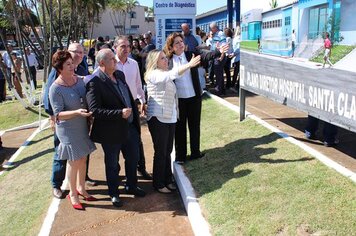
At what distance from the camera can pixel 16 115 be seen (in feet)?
39.2

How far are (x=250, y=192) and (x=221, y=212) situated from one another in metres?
0.41

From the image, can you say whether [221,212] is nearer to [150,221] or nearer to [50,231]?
[150,221]

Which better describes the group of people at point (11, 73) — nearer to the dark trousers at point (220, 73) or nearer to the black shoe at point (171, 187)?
the dark trousers at point (220, 73)

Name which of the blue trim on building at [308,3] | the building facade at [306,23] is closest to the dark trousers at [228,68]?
the building facade at [306,23]

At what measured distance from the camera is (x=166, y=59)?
15.2ft

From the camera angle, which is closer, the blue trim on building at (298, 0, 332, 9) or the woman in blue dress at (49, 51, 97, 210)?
the woman in blue dress at (49, 51, 97, 210)

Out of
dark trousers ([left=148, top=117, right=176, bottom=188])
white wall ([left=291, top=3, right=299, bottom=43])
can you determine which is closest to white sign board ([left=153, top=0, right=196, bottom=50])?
dark trousers ([left=148, top=117, right=176, bottom=188])

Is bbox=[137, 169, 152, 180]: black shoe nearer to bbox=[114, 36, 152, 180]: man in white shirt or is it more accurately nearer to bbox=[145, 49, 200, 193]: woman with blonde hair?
bbox=[114, 36, 152, 180]: man in white shirt

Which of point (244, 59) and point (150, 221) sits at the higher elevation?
point (244, 59)

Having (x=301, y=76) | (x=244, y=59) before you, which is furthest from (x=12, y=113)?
(x=301, y=76)

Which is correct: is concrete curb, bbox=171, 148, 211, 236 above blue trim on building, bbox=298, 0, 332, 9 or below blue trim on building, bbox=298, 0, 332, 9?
below

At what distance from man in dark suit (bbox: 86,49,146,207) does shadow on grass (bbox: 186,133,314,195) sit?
0.90 m

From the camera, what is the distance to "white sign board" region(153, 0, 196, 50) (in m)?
9.09

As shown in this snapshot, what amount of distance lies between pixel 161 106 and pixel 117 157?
0.78 m
